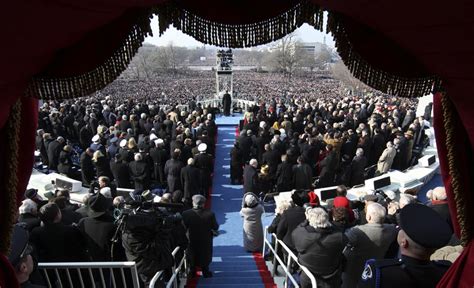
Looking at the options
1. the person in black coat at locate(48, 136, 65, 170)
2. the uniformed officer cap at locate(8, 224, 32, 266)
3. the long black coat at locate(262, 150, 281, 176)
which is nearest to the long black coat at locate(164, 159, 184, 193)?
the long black coat at locate(262, 150, 281, 176)

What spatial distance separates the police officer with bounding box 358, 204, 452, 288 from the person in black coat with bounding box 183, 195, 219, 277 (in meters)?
2.86

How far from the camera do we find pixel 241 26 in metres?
2.49

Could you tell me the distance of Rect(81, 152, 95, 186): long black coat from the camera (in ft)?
30.2

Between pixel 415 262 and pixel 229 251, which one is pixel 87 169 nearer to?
pixel 229 251

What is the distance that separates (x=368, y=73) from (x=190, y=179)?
6.37m

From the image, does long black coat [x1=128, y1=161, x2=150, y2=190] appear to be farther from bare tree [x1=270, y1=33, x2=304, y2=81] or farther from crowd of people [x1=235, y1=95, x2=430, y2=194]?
bare tree [x1=270, y1=33, x2=304, y2=81]

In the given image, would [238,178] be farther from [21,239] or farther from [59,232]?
[21,239]

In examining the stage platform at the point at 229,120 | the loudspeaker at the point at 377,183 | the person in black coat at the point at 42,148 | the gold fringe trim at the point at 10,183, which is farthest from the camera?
the stage platform at the point at 229,120

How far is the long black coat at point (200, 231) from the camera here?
5203mm

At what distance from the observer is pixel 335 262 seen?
3908 mm

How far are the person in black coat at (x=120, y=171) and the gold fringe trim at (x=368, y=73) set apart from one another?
729 centimetres

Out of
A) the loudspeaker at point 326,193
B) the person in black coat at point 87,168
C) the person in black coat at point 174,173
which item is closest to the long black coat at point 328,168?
the loudspeaker at point 326,193

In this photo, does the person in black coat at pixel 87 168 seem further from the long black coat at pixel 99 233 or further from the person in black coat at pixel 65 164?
the long black coat at pixel 99 233

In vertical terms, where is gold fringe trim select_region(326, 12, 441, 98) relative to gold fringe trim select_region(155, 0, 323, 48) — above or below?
below
